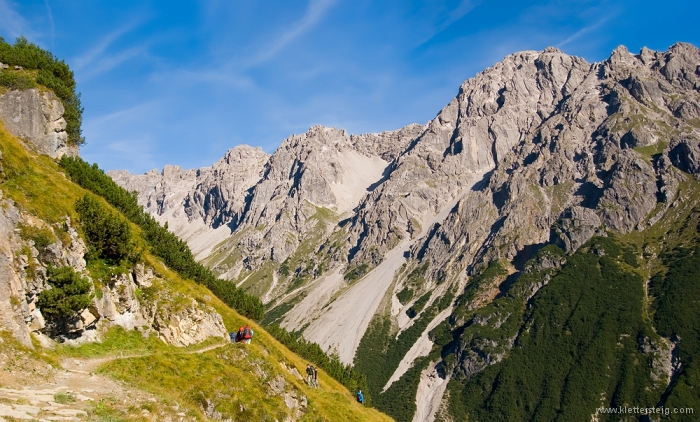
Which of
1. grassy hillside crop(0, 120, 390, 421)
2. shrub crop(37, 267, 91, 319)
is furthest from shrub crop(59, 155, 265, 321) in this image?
shrub crop(37, 267, 91, 319)

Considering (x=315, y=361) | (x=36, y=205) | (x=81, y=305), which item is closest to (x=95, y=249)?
(x=36, y=205)

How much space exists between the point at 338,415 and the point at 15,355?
2835 cm

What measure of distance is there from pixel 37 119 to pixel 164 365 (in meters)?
35.5

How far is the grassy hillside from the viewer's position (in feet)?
86.6

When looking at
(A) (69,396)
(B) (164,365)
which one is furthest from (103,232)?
(A) (69,396)

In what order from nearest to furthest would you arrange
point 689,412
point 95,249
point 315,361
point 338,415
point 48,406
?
point 48,406 < point 95,249 < point 338,415 < point 315,361 < point 689,412

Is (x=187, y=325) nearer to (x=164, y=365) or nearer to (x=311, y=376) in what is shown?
(x=164, y=365)

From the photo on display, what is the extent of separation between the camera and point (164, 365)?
29.7m

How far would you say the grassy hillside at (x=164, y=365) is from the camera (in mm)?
26391

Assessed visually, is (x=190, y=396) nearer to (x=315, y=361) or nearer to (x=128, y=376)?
(x=128, y=376)

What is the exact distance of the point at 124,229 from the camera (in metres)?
37.7

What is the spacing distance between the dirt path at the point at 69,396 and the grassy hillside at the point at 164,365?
45cm

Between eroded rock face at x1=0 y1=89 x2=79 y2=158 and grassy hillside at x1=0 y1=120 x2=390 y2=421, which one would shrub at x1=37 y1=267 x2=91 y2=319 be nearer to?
grassy hillside at x1=0 y1=120 x2=390 y2=421

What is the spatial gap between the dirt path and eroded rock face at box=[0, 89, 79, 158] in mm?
32226
